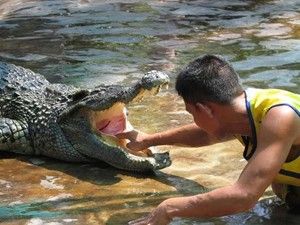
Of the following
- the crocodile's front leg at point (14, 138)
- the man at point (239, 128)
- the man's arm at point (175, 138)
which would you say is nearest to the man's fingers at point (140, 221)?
the man at point (239, 128)

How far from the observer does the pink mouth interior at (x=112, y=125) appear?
4.37 metres

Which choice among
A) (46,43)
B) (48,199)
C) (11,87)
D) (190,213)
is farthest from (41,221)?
(46,43)

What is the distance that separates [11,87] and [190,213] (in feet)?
8.96

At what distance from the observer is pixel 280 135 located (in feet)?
9.74

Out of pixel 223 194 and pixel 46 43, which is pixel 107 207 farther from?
pixel 46 43

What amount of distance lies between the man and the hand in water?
887 mm

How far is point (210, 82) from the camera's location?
3.07 metres

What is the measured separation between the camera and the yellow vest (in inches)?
122

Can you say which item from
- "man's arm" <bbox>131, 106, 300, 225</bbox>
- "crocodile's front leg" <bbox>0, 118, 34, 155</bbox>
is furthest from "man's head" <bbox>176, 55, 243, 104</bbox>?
"crocodile's front leg" <bbox>0, 118, 34, 155</bbox>

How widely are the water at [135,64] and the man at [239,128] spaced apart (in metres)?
0.42

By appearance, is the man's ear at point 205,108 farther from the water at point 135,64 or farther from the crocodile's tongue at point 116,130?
the crocodile's tongue at point 116,130

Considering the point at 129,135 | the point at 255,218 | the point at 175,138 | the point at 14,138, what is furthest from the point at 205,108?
the point at 14,138

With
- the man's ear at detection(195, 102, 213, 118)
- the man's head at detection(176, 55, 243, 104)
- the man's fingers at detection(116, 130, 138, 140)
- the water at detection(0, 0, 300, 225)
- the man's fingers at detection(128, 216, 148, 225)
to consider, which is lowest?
the water at detection(0, 0, 300, 225)

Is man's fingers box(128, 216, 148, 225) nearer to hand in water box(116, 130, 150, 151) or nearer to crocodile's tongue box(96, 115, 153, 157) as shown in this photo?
hand in water box(116, 130, 150, 151)
